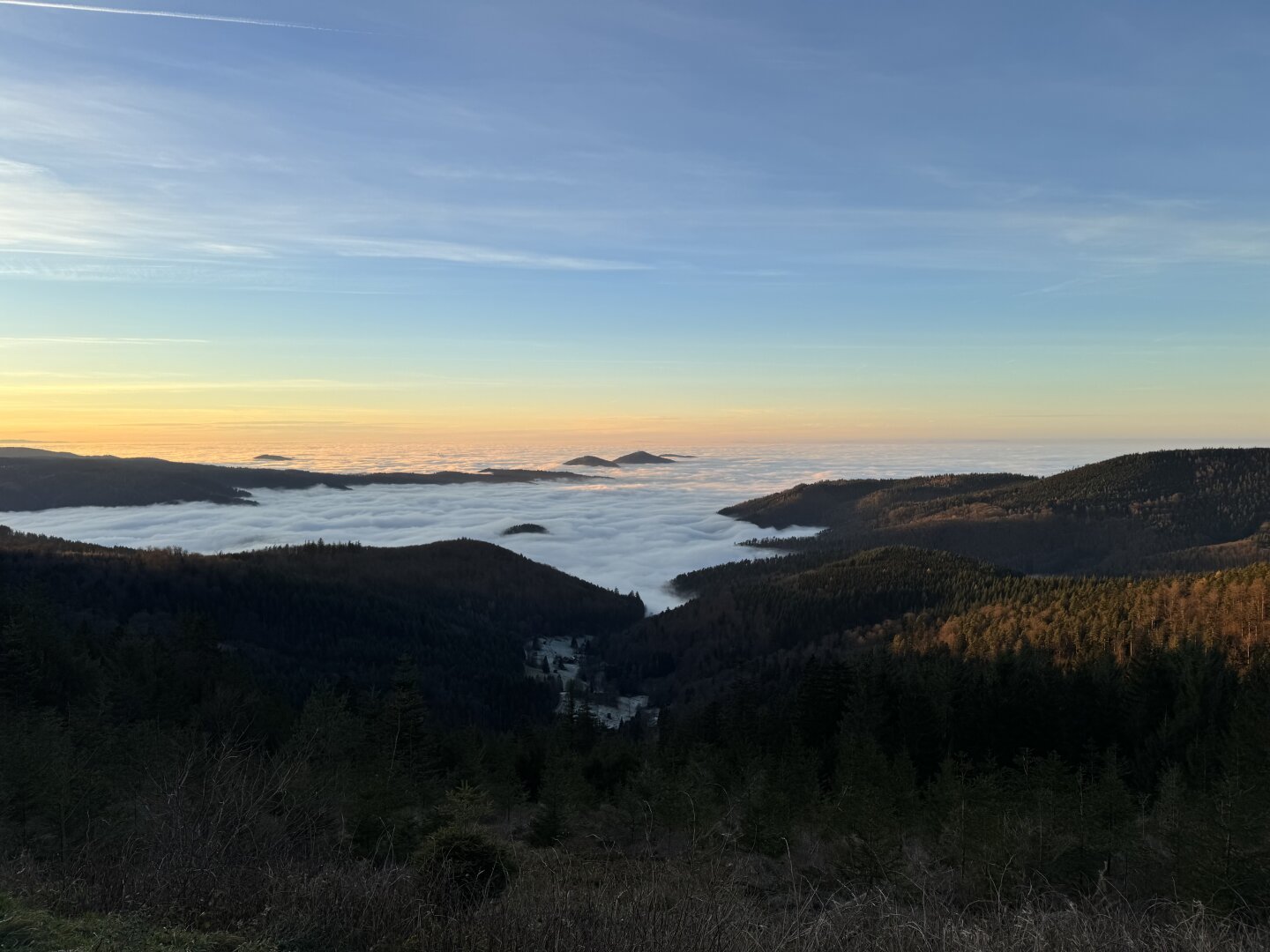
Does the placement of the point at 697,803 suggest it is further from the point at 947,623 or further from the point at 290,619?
the point at 290,619

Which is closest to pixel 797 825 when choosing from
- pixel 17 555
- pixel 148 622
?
pixel 148 622

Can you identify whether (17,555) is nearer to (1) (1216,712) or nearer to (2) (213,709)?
(2) (213,709)

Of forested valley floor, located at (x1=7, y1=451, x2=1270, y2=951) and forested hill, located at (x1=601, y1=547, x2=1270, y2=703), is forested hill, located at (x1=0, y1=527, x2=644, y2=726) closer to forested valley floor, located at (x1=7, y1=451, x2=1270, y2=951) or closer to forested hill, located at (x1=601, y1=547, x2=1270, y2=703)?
forested valley floor, located at (x1=7, y1=451, x2=1270, y2=951)

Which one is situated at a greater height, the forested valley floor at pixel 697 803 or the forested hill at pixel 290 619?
the forested valley floor at pixel 697 803

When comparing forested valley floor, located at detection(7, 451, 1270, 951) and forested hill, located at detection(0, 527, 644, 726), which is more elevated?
forested valley floor, located at detection(7, 451, 1270, 951)

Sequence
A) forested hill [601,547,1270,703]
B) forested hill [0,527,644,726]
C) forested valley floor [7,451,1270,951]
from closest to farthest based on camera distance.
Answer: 1. forested valley floor [7,451,1270,951]
2. forested hill [601,547,1270,703]
3. forested hill [0,527,644,726]

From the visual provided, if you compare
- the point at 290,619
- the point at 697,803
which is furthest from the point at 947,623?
the point at 290,619

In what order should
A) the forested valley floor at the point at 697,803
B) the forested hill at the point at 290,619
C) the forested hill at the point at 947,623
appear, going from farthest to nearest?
the forested hill at the point at 290,619
the forested hill at the point at 947,623
the forested valley floor at the point at 697,803

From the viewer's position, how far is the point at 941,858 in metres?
24.9

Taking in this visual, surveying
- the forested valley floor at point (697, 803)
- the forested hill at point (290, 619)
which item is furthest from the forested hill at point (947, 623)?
the forested hill at point (290, 619)

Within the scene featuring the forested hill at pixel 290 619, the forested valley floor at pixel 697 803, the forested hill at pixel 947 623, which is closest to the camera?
the forested valley floor at pixel 697 803

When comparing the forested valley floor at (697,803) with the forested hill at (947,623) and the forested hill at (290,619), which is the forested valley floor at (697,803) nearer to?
the forested hill at (947,623)

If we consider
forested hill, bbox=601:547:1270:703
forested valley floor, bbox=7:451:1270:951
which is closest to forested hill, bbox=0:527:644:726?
forested valley floor, bbox=7:451:1270:951

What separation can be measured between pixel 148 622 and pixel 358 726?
120 meters
